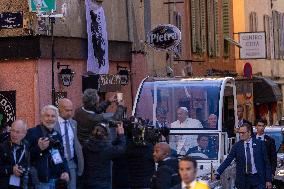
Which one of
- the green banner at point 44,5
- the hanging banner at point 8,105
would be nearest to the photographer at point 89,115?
the green banner at point 44,5

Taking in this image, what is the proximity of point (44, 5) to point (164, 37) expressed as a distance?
6699 mm

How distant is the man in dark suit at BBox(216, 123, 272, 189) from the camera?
16156mm

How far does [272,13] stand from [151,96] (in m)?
33.6

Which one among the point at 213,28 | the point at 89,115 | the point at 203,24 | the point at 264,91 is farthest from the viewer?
the point at 264,91

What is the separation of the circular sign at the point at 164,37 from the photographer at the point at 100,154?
530 inches

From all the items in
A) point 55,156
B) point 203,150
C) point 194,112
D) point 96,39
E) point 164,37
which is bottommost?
point 203,150

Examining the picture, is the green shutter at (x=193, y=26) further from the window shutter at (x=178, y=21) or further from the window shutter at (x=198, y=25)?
the window shutter at (x=178, y=21)

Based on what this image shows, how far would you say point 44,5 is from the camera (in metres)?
20.4

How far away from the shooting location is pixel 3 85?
21062 millimetres

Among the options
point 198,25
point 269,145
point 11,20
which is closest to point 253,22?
point 198,25

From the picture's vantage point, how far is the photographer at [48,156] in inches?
495

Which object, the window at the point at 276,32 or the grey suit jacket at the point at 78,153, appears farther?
the window at the point at 276,32

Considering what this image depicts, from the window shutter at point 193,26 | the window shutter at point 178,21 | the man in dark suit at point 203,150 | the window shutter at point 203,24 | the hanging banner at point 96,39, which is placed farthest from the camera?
the window shutter at point 203,24

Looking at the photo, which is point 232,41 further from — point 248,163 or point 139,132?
point 139,132
